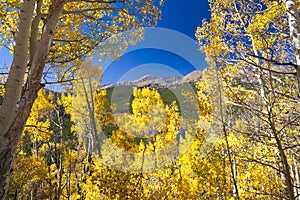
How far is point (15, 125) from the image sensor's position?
2.15 meters

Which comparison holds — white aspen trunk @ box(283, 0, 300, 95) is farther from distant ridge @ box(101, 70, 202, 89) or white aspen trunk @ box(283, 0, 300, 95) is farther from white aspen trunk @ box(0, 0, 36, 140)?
distant ridge @ box(101, 70, 202, 89)

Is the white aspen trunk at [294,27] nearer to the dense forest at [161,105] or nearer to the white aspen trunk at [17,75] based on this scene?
the dense forest at [161,105]

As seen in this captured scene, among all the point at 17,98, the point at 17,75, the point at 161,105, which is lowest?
the point at 17,98

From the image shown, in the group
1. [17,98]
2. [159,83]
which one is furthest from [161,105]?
[159,83]

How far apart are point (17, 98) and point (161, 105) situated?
4.87 metres

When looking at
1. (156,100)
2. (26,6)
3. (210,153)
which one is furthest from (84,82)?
(26,6)

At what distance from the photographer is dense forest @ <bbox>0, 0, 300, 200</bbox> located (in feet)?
7.52

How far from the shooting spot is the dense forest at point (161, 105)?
229cm

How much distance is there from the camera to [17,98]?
7.15 feet

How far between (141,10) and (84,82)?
565 centimetres

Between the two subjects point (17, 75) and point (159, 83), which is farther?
point (159, 83)

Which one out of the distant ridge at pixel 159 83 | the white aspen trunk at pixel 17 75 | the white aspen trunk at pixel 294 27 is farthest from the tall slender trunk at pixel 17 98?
the distant ridge at pixel 159 83

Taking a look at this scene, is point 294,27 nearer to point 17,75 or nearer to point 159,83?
point 17,75

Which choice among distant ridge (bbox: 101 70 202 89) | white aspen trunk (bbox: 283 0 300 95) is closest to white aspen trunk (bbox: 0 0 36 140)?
white aspen trunk (bbox: 283 0 300 95)
